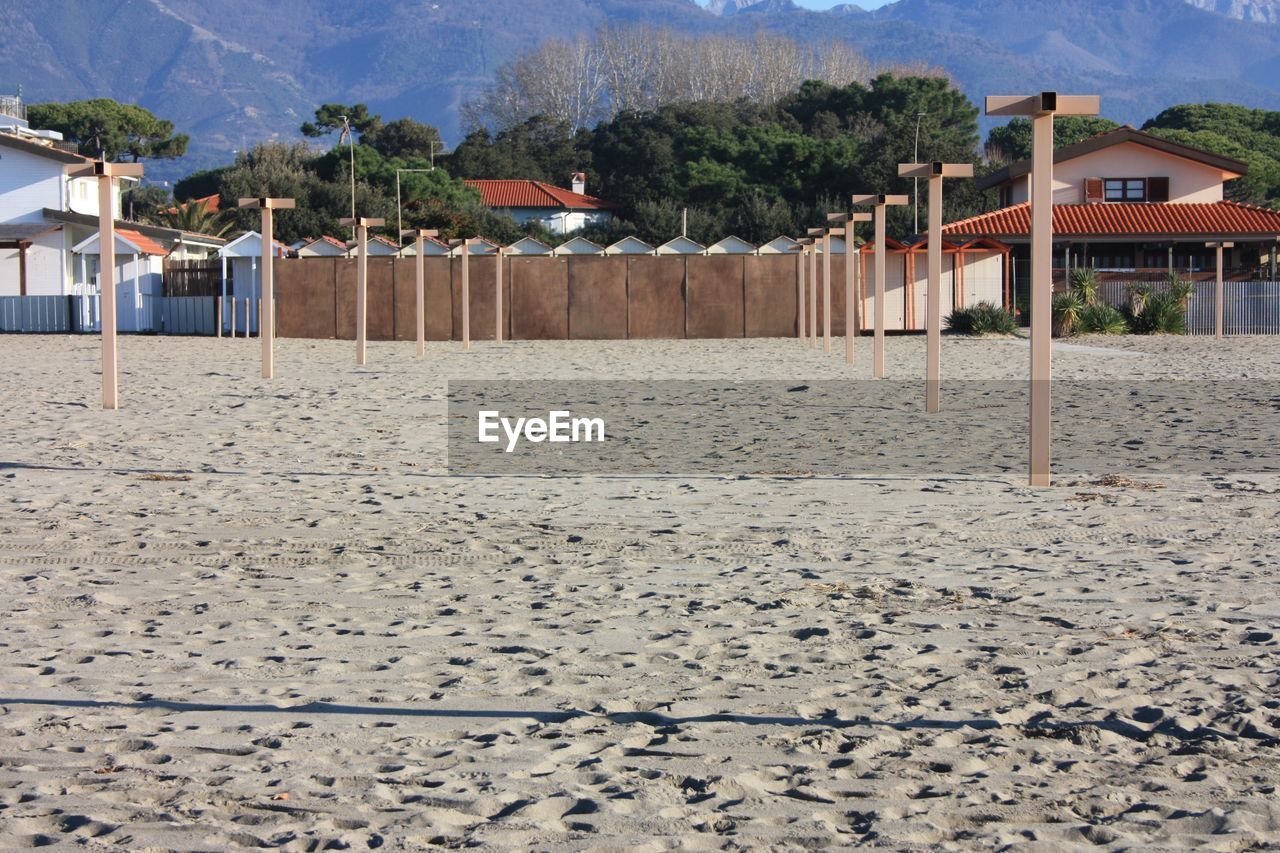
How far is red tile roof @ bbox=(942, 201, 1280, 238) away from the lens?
147 feet

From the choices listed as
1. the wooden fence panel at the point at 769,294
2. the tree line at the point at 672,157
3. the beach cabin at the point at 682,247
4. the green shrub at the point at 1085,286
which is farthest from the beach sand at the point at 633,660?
the tree line at the point at 672,157

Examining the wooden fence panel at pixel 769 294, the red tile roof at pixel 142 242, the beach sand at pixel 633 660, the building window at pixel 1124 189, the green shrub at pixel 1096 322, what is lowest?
the beach sand at pixel 633 660

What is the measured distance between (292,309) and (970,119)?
62.9m

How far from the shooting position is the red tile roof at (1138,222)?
4494 centimetres

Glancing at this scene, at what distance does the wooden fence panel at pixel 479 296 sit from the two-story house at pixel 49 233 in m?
8.31

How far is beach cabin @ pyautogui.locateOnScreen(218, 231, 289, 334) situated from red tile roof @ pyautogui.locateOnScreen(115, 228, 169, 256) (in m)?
2.24

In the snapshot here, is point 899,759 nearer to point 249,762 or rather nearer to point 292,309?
point 249,762

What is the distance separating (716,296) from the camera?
36594 millimetres

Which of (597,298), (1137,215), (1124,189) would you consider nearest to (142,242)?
(597,298)

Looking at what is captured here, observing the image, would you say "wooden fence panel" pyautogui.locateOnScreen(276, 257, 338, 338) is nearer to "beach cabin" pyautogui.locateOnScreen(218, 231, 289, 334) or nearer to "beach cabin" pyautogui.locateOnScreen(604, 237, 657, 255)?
"beach cabin" pyautogui.locateOnScreen(218, 231, 289, 334)

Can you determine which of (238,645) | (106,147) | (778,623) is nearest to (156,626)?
(238,645)

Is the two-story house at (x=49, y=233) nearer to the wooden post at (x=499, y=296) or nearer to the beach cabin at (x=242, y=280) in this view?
the beach cabin at (x=242, y=280)

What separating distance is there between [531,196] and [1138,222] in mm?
41638

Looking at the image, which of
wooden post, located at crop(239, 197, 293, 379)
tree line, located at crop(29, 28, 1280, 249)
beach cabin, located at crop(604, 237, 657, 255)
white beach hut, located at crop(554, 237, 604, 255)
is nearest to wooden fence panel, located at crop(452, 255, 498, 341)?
white beach hut, located at crop(554, 237, 604, 255)
